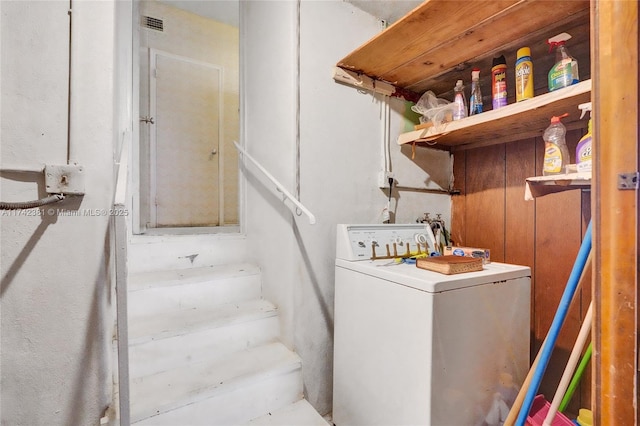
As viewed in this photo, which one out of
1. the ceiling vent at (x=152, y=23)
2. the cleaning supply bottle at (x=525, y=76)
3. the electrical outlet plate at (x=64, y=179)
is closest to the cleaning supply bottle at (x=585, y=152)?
the cleaning supply bottle at (x=525, y=76)

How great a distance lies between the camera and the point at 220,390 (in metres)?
1.23

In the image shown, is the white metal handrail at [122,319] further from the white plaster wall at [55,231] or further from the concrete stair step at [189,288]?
the concrete stair step at [189,288]

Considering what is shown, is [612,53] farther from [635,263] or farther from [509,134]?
Result: [509,134]

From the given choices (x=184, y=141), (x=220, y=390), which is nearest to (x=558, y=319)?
(x=220, y=390)

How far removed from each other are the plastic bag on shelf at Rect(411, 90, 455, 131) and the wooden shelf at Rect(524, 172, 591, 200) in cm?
50

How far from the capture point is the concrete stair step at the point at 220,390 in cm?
114

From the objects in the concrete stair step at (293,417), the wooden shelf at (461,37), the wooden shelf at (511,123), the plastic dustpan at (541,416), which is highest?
the wooden shelf at (461,37)

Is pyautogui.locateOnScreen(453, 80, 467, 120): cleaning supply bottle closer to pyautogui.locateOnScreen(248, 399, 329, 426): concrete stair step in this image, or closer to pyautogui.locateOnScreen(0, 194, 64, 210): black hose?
pyautogui.locateOnScreen(248, 399, 329, 426): concrete stair step

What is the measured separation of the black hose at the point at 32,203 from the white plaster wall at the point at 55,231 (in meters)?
0.04

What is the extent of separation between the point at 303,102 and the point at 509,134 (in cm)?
112

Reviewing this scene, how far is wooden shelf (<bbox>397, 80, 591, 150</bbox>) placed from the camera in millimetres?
1106

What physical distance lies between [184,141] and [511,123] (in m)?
2.62

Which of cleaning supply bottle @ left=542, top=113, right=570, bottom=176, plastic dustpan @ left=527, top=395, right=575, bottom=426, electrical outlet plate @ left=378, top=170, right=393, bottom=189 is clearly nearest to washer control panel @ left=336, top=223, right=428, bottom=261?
electrical outlet plate @ left=378, top=170, right=393, bottom=189

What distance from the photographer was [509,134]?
158 centimetres
